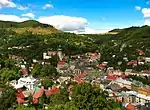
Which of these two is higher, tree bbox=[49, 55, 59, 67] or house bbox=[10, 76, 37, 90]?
house bbox=[10, 76, 37, 90]

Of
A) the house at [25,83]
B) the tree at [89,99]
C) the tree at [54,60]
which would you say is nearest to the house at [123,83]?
the house at [25,83]

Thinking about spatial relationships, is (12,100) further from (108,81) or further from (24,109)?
(108,81)

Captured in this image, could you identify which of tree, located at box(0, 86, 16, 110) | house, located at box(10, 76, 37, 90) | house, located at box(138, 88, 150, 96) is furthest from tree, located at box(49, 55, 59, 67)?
tree, located at box(0, 86, 16, 110)

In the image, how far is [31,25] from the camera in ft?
583

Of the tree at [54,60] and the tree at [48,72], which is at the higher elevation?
the tree at [48,72]

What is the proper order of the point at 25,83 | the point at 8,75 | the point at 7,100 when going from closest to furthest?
1. the point at 7,100
2. the point at 25,83
3. the point at 8,75

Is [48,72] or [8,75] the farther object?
[48,72]

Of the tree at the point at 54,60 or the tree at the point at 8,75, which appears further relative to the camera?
the tree at the point at 54,60

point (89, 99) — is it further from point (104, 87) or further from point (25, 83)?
point (25, 83)

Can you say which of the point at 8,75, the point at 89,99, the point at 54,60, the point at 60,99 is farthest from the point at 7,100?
the point at 54,60

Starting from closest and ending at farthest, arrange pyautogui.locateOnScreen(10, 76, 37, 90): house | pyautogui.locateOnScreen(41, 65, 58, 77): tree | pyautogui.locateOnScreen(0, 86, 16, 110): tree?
pyautogui.locateOnScreen(0, 86, 16, 110): tree → pyautogui.locateOnScreen(10, 76, 37, 90): house → pyautogui.locateOnScreen(41, 65, 58, 77): tree

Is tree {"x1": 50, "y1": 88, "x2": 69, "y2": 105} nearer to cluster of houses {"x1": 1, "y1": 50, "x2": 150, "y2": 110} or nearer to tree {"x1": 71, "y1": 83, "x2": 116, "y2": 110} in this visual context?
tree {"x1": 71, "y1": 83, "x2": 116, "y2": 110}

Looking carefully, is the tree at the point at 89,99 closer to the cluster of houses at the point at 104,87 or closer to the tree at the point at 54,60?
the cluster of houses at the point at 104,87

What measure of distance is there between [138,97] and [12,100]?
53.1 feet
